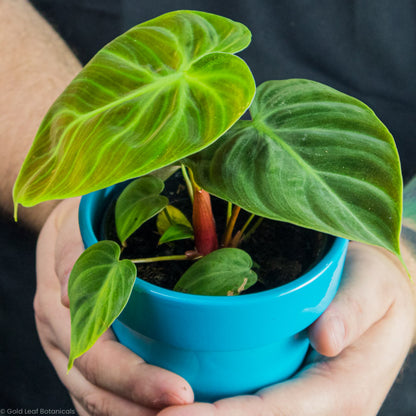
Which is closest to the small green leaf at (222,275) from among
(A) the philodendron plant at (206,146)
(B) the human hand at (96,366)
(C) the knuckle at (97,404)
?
(A) the philodendron plant at (206,146)

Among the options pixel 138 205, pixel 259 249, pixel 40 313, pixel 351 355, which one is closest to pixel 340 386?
pixel 351 355

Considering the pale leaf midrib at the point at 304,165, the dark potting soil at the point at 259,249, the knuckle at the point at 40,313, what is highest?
the pale leaf midrib at the point at 304,165

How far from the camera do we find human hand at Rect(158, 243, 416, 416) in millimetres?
441

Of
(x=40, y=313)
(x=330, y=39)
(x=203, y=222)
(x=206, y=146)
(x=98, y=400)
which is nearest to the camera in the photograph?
(x=206, y=146)

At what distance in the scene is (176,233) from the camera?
0.42m

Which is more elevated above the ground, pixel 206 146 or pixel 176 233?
pixel 206 146

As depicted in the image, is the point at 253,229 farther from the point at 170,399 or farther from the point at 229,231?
the point at 170,399

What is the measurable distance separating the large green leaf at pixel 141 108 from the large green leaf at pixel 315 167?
0.04 m

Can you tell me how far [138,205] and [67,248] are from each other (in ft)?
0.64

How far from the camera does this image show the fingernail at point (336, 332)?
440mm

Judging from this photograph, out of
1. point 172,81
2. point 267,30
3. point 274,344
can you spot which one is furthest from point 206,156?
point 267,30

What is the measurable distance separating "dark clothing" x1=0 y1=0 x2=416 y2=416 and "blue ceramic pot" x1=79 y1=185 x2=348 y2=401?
496mm

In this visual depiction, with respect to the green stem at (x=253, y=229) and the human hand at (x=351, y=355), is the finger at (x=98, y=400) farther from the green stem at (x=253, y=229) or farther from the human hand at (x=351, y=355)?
the green stem at (x=253, y=229)

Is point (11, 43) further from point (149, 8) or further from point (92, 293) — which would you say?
point (92, 293)
